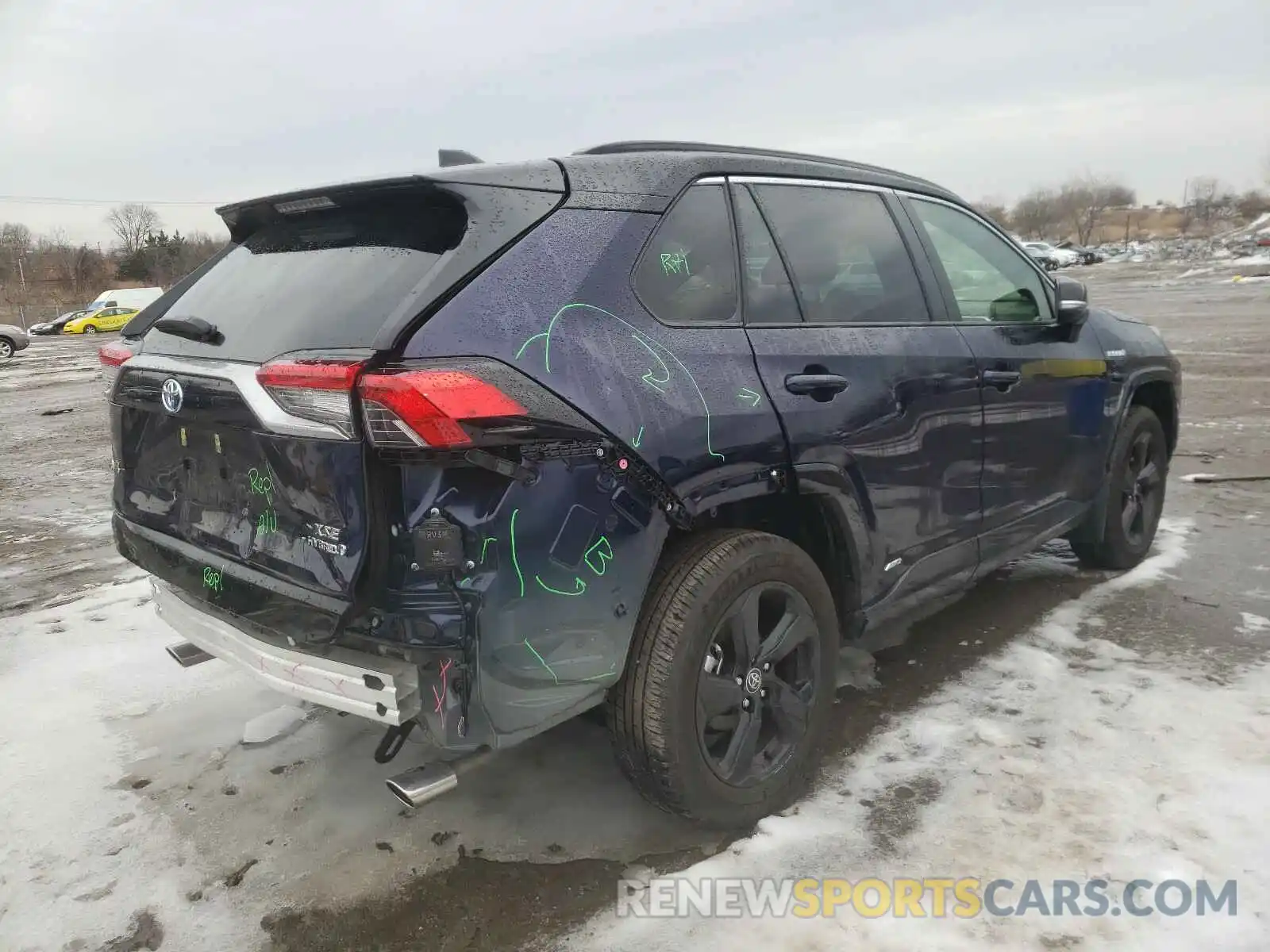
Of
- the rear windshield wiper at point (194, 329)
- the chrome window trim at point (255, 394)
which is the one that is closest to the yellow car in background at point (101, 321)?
the rear windshield wiper at point (194, 329)

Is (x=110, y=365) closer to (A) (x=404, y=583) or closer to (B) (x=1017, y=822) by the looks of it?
(A) (x=404, y=583)

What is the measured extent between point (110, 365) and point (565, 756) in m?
1.99

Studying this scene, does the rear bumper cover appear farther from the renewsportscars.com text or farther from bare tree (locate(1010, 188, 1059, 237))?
bare tree (locate(1010, 188, 1059, 237))

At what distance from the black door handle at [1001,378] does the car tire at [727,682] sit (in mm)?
1158

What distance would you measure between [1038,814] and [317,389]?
7.62 ft

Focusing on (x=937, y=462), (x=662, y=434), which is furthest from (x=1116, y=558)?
(x=662, y=434)

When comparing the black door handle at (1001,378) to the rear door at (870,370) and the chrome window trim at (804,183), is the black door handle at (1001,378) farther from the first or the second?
the chrome window trim at (804,183)

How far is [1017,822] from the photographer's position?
2613mm

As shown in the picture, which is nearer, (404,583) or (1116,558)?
(404,583)

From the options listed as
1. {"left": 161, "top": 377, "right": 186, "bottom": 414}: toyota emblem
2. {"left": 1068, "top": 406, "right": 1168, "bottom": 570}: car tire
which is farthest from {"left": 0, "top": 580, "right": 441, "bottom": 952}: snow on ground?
{"left": 1068, "top": 406, "right": 1168, "bottom": 570}: car tire

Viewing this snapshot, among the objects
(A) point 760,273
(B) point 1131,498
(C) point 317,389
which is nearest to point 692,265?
(A) point 760,273

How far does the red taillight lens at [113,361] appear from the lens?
289cm

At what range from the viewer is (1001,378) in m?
3.48

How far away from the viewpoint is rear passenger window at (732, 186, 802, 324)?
2684 millimetres
